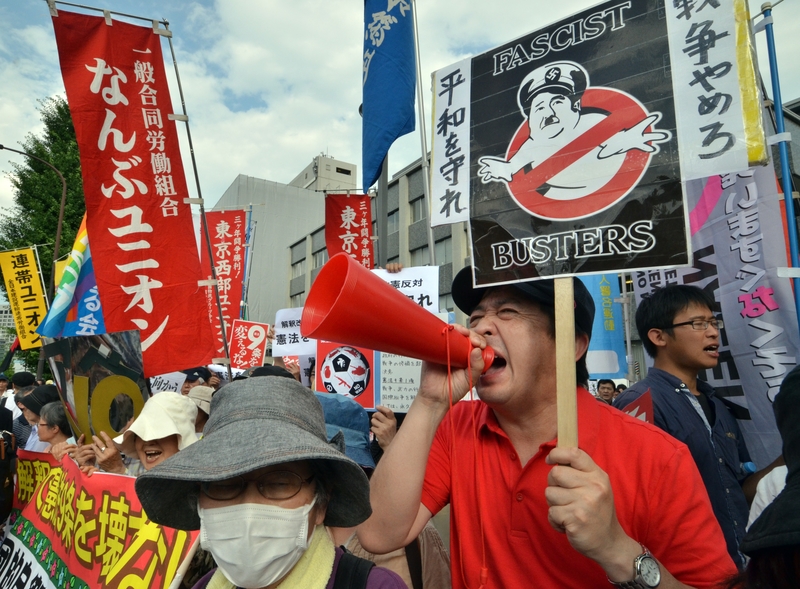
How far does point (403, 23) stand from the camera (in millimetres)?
5898

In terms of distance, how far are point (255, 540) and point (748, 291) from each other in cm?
279

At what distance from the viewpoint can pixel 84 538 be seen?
2.74 metres

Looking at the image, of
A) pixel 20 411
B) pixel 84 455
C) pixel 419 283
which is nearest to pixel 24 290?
pixel 20 411

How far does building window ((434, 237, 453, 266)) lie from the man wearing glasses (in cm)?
2144

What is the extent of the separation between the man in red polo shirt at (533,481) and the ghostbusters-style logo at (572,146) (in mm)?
306

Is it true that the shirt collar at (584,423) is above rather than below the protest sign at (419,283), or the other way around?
below

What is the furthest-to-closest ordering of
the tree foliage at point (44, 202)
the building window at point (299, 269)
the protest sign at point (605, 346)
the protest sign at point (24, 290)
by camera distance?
the building window at point (299, 269), the tree foliage at point (44, 202), the protest sign at point (24, 290), the protest sign at point (605, 346)

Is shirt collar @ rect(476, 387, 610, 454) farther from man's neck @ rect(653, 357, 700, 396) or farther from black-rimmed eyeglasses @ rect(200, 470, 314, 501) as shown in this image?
man's neck @ rect(653, 357, 700, 396)

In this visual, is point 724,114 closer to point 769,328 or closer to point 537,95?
point 537,95

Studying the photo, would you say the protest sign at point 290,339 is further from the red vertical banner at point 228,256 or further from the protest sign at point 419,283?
the red vertical banner at point 228,256

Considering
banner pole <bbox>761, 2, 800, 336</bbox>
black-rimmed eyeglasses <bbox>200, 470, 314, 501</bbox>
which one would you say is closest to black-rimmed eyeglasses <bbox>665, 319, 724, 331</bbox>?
banner pole <bbox>761, 2, 800, 336</bbox>

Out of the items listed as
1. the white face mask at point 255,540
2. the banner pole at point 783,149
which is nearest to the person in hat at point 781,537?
the white face mask at point 255,540

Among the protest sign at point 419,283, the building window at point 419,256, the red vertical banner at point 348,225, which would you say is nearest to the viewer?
the protest sign at point 419,283

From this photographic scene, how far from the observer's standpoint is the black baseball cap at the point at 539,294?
175 cm
